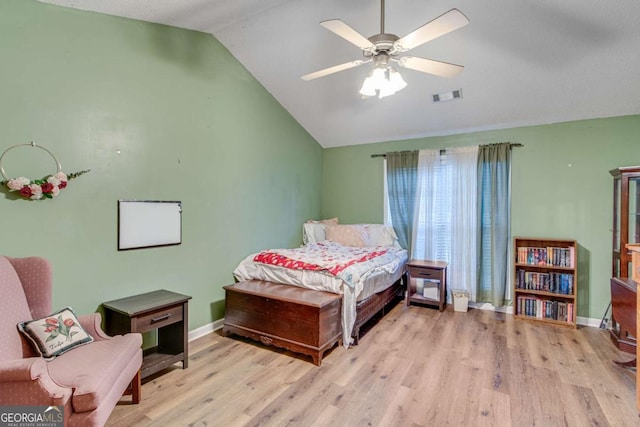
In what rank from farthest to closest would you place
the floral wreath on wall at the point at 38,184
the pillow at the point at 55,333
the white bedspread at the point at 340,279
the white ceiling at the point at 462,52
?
the white bedspread at the point at 340,279 < the white ceiling at the point at 462,52 < the floral wreath on wall at the point at 38,184 < the pillow at the point at 55,333

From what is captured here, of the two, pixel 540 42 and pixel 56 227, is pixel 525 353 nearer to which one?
pixel 540 42

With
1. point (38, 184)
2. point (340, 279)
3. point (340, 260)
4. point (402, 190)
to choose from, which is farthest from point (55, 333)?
point (402, 190)

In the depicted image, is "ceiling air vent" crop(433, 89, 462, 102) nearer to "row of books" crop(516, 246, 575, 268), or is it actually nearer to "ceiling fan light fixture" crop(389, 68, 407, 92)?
"ceiling fan light fixture" crop(389, 68, 407, 92)

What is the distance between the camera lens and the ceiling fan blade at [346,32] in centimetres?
180

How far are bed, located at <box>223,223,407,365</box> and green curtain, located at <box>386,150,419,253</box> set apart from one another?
2.19 ft

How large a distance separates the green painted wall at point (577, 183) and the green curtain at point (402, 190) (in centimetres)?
72

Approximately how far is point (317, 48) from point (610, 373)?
12.7 ft

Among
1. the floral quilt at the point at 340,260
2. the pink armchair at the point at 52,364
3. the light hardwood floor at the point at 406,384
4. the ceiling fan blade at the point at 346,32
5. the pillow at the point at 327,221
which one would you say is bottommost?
the light hardwood floor at the point at 406,384

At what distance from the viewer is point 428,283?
4207 mm

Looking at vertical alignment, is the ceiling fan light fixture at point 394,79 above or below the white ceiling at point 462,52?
below

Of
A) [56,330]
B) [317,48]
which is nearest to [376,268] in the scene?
[317,48]

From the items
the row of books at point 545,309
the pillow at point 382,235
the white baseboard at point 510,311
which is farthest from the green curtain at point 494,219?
the pillow at point 382,235

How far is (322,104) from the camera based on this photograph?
4164mm

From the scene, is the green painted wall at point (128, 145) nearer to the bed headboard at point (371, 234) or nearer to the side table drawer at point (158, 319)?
the side table drawer at point (158, 319)
